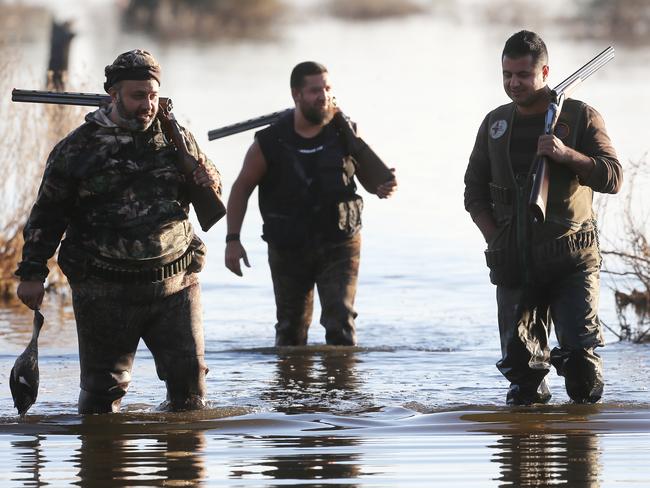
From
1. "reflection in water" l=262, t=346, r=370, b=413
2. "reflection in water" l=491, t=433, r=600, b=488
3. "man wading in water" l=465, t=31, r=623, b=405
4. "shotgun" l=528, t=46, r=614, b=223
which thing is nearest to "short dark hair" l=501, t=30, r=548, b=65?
"man wading in water" l=465, t=31, r=623, b=405

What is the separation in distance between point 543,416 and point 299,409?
1.56 meters

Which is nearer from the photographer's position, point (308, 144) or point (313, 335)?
point (308, 144)

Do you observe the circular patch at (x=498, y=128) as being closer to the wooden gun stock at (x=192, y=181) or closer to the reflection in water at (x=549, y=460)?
the wooden gun stock at (x=192, y=181)

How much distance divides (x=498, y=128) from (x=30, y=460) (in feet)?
9.54

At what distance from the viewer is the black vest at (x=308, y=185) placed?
39.4 ft

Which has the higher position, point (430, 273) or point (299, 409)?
point (430, 273)

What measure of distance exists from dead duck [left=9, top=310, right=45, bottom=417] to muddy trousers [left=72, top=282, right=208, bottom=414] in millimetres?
221

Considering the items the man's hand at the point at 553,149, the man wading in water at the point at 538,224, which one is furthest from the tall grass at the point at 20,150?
the man's hand at the point at 553,149

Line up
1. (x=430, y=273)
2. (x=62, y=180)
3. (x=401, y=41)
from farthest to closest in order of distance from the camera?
(x=401, y=41) → (x=430, y=273) → (x=62, y=180)

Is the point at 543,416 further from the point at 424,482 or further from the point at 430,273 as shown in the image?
the point at 430,273

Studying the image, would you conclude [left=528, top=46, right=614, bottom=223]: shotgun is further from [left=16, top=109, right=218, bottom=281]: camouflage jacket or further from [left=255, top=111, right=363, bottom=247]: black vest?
[left=255, top=111, right=363, bottom=247]: black vest

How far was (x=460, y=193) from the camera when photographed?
22875 mm

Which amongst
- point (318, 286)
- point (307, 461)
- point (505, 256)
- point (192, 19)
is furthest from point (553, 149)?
point (192, 19)

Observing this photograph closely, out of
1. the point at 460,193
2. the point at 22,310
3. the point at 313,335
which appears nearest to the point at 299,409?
the point at 313,335
